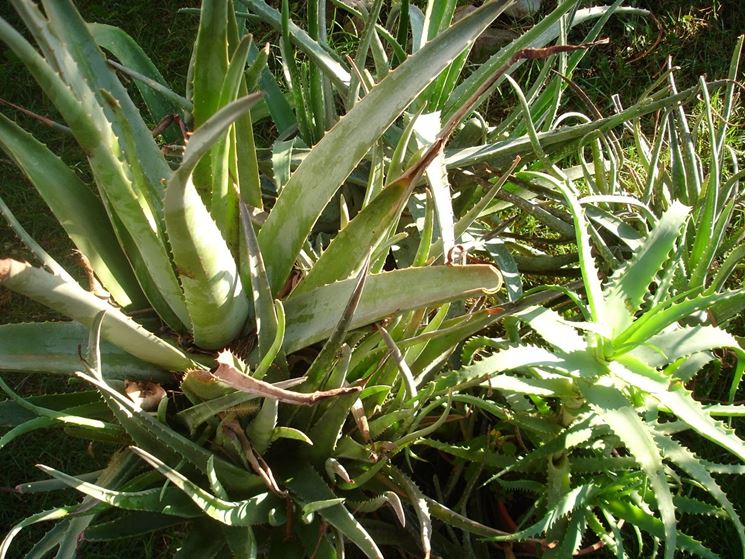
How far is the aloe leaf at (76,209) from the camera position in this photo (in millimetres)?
937

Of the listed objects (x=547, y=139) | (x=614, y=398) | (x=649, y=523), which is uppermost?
(x=547, y=139)

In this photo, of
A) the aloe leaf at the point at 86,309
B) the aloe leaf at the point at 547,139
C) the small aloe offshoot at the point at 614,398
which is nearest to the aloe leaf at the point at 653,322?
the small aloe offshoot at the point at 614,398

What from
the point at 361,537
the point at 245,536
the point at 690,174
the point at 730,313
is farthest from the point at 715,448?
the point at 245,536

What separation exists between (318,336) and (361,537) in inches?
10.5

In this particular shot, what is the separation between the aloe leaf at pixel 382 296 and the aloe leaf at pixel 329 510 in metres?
0.18

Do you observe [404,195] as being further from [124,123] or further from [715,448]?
[715,448]

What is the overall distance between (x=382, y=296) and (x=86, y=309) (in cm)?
36

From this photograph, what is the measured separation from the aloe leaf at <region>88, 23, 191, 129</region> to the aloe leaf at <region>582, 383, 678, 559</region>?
898mm

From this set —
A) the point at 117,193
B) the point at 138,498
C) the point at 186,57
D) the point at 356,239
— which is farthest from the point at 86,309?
the point at 186,57

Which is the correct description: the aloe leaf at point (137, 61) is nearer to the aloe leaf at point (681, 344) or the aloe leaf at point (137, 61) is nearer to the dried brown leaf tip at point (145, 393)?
the dried brown leaf tip at point (145, 393)

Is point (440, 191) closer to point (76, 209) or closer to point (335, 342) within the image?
point (335, 342)

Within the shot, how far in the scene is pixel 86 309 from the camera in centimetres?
85

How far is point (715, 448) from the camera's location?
1510 mm

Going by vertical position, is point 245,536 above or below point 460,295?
below
